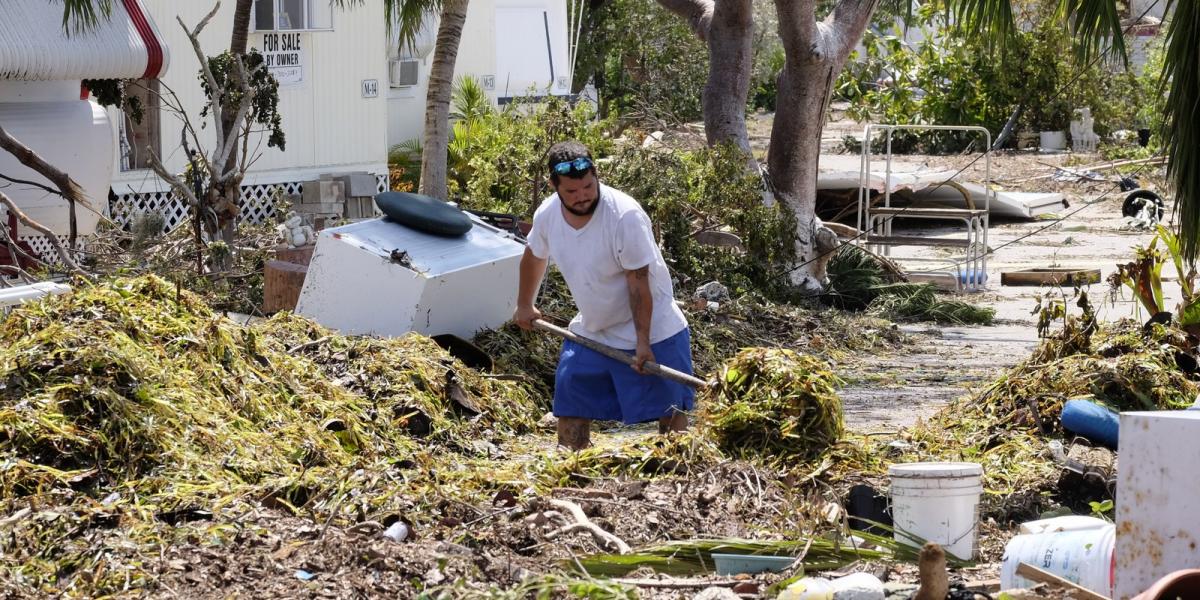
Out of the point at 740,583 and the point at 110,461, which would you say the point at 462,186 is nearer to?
the point at 110,461

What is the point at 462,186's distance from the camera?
62.2 ft

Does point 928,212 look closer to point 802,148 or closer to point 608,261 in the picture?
point 802,148

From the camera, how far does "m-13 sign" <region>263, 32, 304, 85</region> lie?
1664 cm

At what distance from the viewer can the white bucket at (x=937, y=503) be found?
4.72m

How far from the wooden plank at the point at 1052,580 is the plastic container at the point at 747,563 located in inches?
27.7

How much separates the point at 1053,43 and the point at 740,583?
24.5 m

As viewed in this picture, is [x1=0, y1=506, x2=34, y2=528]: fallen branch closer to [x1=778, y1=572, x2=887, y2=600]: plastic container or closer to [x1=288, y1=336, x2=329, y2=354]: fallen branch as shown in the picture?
[x1=778, y1=572, x2=887, y2=600]: plastic container

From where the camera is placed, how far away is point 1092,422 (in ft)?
20.1

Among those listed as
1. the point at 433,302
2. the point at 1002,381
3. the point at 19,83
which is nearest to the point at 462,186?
the point at 19,83

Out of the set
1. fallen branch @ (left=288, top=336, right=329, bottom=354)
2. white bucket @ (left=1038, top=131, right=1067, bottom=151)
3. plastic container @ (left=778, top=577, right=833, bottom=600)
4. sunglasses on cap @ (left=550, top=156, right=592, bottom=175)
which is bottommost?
fallen branch @ (left=288, top=336, right=329, bottom=354)

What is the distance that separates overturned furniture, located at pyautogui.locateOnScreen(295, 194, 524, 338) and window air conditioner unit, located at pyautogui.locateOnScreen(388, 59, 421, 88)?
1209cm

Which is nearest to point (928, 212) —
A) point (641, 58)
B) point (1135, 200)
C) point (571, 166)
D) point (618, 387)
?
point (1135, 200)

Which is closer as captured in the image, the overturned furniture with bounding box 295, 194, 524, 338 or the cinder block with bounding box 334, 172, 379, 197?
the overturned furniture with bounding box 295, 194, 524, 338

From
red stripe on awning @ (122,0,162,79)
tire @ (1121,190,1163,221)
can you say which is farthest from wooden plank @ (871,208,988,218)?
red stripe on awning @ (122,0,162,79)
